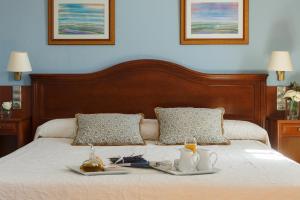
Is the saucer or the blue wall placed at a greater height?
the blue wall

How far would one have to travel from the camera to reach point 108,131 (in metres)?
4.18

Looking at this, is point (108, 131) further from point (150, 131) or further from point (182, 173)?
point (182, 173)

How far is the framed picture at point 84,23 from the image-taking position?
489cm

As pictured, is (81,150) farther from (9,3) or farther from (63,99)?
(9,3)

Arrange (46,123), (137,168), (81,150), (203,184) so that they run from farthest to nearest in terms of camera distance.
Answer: (46,123), (81,150), (137,168), (203,184)

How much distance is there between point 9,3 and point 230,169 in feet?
9.60

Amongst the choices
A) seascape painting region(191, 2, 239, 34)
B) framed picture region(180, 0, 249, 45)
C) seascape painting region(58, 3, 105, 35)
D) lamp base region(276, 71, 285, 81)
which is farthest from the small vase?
seascape painting region(58, 3, 105, 35)

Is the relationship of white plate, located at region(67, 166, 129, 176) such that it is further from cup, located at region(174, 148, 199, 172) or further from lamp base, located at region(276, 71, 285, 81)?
lamp base, located at region(276, 71, 285, 81)

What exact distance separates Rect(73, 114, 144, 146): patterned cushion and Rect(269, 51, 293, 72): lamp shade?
4.53 ft

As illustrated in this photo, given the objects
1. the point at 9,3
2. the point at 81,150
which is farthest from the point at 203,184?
the point at 9,3

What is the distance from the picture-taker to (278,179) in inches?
111

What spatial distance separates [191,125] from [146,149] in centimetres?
47

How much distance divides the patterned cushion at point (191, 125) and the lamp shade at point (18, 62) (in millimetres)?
1334

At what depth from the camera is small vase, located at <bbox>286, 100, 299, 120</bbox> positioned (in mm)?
4719
